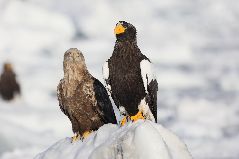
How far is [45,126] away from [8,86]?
16.3ft

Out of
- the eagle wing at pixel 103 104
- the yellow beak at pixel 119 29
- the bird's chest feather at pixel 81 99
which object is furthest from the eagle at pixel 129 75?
the eagle wing at pixel 103 104

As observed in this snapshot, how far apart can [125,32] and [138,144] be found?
2387mm

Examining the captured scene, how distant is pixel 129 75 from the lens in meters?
13.0

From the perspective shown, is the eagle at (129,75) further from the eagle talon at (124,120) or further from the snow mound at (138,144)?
the snow mound at (138,144)

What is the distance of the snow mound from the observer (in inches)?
438

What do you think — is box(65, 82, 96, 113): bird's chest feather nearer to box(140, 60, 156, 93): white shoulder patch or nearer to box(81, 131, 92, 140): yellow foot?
box(81, 131, 92, 140): yellow foot

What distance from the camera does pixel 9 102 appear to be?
121 ft

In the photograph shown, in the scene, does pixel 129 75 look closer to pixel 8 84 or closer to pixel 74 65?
pixel 74 65

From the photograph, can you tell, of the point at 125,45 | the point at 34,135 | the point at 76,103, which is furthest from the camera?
the point at 34,135

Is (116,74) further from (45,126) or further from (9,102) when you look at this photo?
(9,102)

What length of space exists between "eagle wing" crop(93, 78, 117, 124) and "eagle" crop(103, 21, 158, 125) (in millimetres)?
732

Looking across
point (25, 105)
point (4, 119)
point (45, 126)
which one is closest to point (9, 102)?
point (25, 105)

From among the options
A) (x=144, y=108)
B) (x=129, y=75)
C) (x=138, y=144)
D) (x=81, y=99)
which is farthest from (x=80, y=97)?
(x=138, y=144)

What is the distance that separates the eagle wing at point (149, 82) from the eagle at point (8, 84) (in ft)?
79.4
